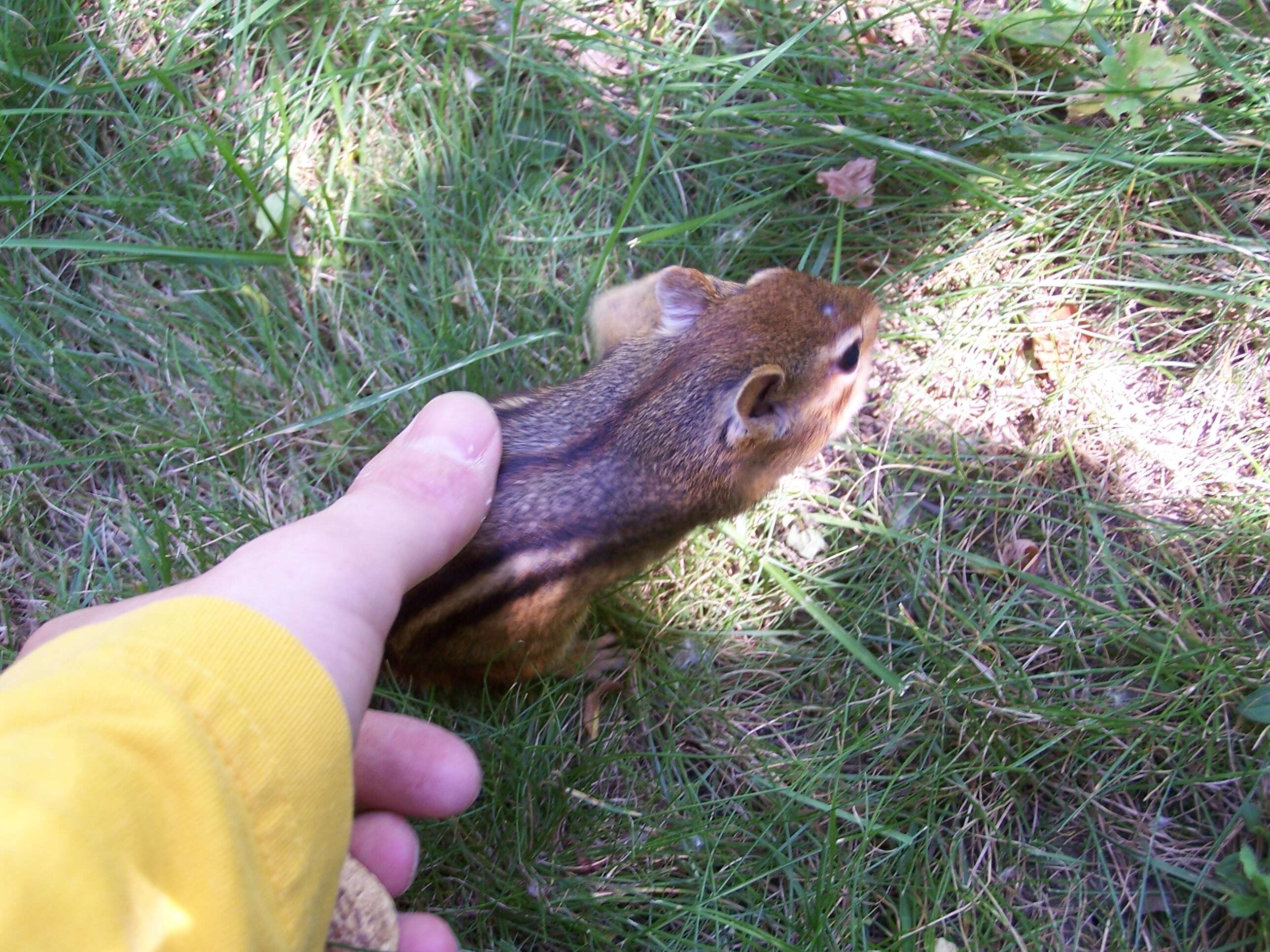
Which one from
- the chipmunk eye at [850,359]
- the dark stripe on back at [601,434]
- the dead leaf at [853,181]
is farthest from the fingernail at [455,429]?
the dead leaf at [853,181]

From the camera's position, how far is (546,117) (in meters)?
3.83

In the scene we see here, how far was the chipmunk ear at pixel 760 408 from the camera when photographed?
308 cm

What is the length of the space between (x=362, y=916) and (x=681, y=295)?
89.8 inches

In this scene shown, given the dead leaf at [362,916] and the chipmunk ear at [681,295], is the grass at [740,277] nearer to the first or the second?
the chipmunk ear at [681,295]

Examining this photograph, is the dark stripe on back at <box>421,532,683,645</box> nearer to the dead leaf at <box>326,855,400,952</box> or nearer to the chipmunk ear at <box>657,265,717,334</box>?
the dead leaf at <box>326,855,400,952</box>

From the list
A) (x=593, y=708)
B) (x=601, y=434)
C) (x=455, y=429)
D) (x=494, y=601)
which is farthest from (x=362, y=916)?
(x=601, y=434)

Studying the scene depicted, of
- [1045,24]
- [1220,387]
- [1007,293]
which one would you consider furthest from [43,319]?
[1220,387]

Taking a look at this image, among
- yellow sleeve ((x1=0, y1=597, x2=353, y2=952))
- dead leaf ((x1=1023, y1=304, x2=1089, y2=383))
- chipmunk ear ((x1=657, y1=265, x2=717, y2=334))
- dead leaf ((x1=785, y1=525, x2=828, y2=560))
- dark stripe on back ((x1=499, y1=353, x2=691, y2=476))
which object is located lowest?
dead leaf ((x1=785, y1=525, x2=828, y2=560))

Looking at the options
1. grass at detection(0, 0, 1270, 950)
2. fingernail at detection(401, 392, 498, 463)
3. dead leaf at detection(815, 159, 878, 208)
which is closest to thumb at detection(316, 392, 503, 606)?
fingernail at detection(401, 392, 498, 463)

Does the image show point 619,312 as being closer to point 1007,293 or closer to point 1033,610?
point 1007,293

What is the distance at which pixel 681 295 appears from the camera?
3.39m

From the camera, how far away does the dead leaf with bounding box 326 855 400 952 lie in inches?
98.5

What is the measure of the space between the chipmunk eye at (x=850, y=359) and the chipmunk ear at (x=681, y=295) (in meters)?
0.53

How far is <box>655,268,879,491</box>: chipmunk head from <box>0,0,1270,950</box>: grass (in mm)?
317
